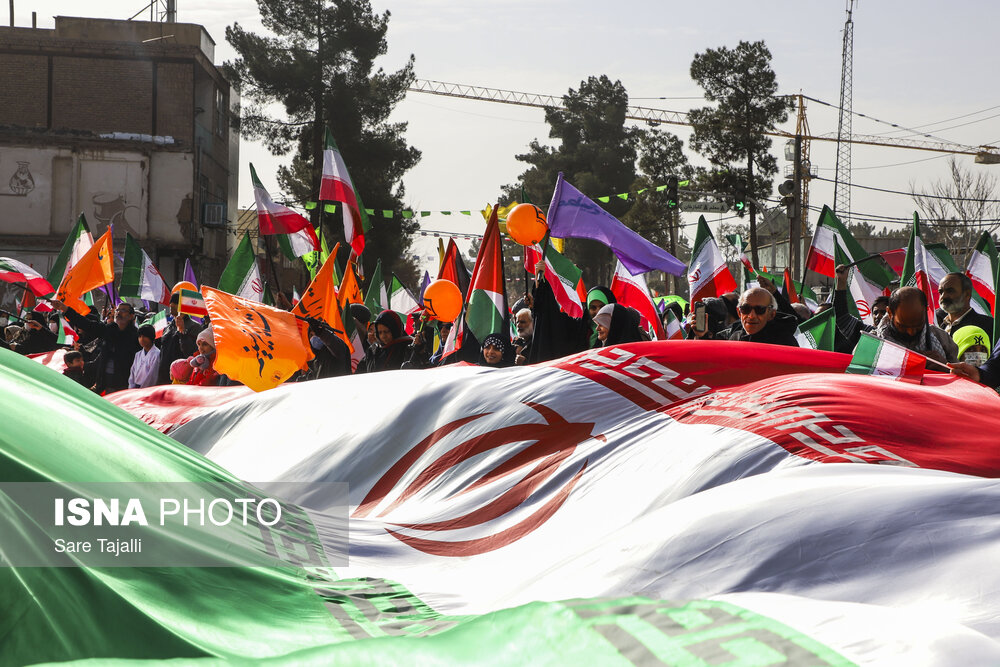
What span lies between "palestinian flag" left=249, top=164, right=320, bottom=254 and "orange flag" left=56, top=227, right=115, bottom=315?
1859 millimetres

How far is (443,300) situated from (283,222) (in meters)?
4.31

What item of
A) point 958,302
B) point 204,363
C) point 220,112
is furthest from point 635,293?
point 220,112

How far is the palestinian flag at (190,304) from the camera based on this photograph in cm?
924

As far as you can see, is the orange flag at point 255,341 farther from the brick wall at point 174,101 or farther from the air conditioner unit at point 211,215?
the brick wall at point 174,101

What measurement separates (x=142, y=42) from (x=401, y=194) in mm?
12413

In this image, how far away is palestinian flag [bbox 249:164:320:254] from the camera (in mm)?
12312

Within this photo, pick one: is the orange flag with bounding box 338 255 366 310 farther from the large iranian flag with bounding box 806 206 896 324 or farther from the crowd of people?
the large iranian flag with bounding box 806 206 896 324

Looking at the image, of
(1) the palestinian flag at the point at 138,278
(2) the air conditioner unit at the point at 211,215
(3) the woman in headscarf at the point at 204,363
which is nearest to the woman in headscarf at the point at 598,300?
(3) the woman in headscarf at the point at 204,363

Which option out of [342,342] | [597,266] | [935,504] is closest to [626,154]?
[597,266]

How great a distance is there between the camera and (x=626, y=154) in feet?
195

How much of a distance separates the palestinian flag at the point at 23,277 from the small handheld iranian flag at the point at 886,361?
13.2 meters

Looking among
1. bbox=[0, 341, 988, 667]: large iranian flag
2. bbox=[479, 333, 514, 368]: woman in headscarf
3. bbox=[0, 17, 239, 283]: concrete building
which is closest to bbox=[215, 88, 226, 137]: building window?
bbox=[0, 17, 239, 283]: concrete building

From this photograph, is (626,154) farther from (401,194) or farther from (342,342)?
(342,342)

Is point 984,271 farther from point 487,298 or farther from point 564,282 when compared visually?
point 487,298
